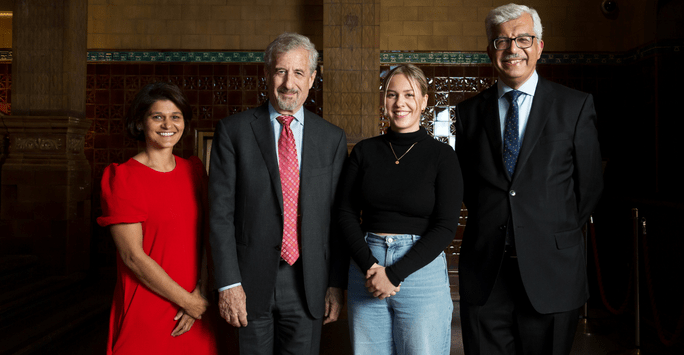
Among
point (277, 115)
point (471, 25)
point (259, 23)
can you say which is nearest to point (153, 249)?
point (277, 115)

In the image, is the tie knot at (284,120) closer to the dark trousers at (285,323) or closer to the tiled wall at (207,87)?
the dark trousers at (285,323)

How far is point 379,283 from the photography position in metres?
1.73

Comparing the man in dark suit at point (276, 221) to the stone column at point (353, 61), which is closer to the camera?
the man in dark suit at point (276, 221)

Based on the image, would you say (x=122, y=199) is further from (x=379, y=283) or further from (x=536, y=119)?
(x=536, y=119)

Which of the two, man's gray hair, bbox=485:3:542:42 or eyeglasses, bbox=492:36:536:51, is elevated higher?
man's gray hair, bbox=485:3:542:42

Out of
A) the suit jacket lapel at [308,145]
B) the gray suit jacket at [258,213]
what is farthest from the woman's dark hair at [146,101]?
the suit jacket lapel at [308,145]

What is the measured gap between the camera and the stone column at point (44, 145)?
4789 millimetres

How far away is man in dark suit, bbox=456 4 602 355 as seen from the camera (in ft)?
6.06

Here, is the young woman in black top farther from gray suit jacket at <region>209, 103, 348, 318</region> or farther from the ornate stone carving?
the ornate stone carving

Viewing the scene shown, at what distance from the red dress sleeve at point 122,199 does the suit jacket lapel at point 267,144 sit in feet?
1.67

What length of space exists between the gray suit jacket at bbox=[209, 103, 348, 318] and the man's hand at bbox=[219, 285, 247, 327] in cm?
3

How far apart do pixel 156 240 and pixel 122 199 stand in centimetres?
21

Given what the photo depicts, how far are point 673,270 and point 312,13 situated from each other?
4.69 meters

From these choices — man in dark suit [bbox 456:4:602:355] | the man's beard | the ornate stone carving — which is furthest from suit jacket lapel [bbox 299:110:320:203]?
the ornate stone carving
